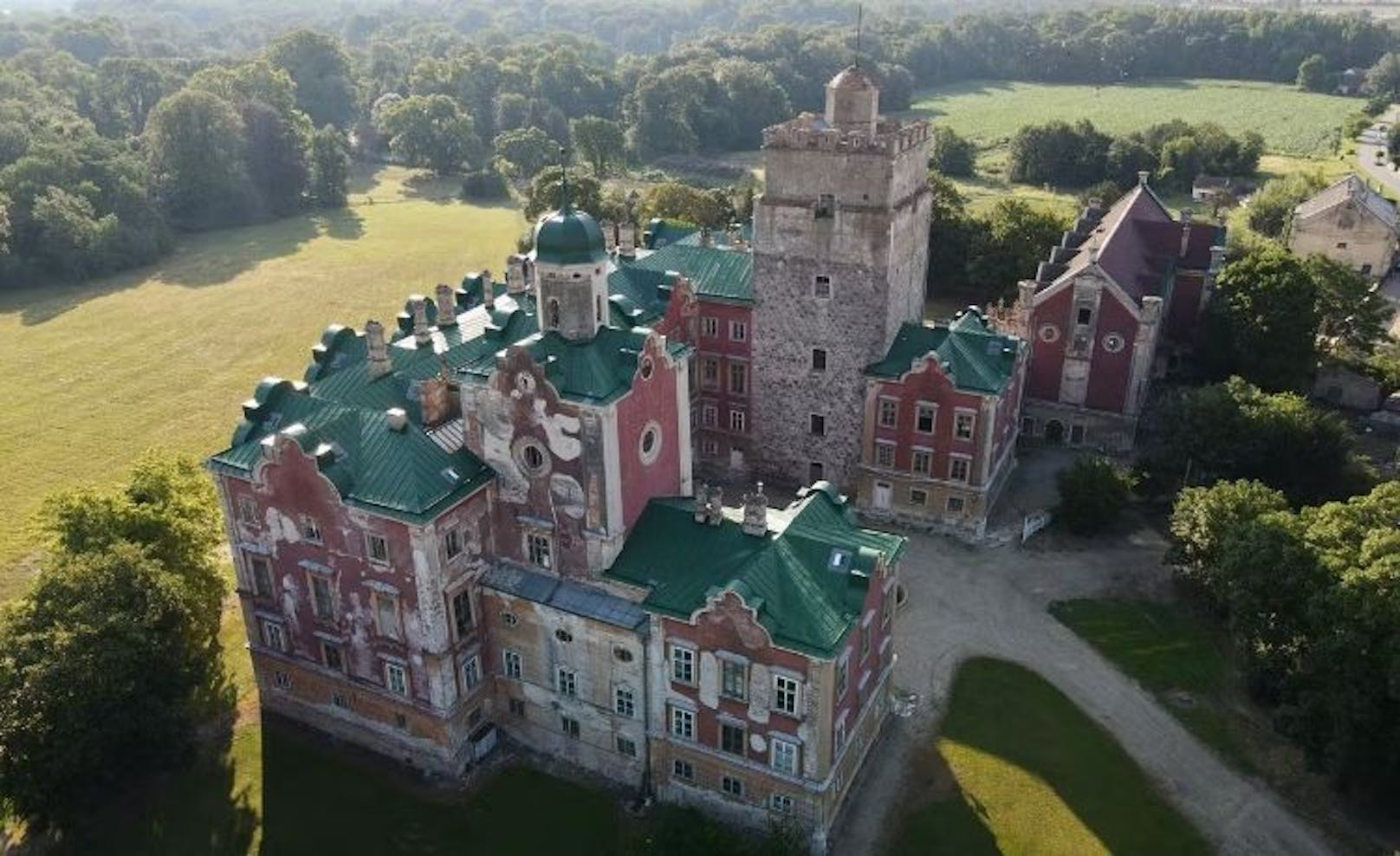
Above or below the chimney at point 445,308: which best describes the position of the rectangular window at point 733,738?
below

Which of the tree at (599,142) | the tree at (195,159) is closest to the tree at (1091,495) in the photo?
the tree at (599,142)

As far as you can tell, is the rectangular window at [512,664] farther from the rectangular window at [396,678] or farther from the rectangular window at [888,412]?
the rectangular window at [888,412]

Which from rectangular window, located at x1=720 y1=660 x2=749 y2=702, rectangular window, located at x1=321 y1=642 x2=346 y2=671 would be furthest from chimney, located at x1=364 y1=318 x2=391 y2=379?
rectangular window, located at x1=720 y1=660 x2=749 y2=702

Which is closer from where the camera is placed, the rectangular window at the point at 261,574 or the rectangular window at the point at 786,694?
the rectangular window at the point at 786,694

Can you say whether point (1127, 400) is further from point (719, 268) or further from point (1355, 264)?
point (1355, 264)

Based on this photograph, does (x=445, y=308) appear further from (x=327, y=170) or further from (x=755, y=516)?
(x=327, y=170)

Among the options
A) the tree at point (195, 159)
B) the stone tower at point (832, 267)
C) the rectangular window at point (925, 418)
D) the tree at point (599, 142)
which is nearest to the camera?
the stone tower at point (832, 267)
